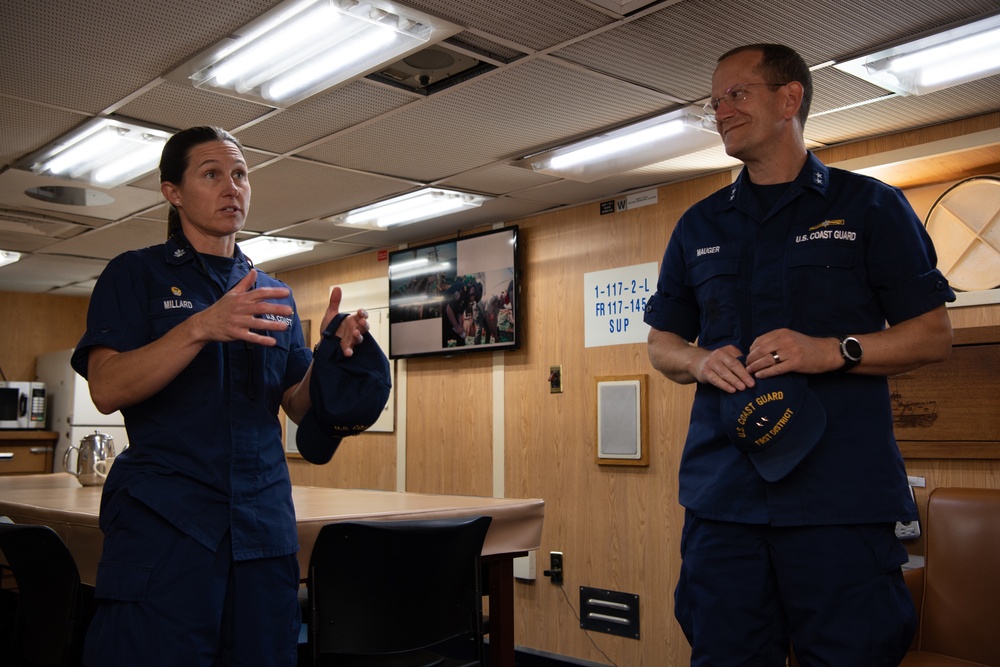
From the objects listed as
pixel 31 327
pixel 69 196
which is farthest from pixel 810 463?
pixel 31 327

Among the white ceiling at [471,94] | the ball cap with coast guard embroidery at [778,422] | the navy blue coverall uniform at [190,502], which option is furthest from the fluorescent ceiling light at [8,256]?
the ball cap with coast guard embroidery at [778,422]

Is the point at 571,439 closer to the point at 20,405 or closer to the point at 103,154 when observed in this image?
the point at 103,154

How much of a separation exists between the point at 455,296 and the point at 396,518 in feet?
11.0

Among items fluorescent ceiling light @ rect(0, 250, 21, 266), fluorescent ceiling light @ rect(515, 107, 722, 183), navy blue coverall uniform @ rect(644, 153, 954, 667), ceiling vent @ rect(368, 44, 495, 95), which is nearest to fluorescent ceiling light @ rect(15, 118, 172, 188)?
ceiling vent @ rect(368, 44, 495, 95)

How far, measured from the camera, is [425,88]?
351 centimetres

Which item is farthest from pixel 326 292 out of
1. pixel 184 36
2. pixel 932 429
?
pixel 932 429

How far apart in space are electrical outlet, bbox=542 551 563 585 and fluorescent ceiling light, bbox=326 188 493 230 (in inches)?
79.9

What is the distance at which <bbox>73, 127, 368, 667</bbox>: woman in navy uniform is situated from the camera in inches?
56.7

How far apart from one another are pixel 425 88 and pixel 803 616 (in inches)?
102

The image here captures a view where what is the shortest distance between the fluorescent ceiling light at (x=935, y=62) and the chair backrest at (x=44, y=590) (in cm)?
293

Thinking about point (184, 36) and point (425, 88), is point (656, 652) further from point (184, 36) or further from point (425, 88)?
point (184, 36)

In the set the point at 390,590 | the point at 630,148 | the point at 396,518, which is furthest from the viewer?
the point at 630,148

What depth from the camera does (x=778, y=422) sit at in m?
1.49

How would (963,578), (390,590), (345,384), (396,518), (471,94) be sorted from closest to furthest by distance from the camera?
(345,384) → (390,590) → (396,518) → (963,578) → (471,94)
